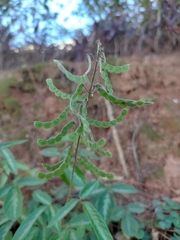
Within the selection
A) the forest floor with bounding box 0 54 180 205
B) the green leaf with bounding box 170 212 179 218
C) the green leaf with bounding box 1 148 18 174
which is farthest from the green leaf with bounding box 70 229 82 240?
the forest floor with bounding box 0 54 180 205

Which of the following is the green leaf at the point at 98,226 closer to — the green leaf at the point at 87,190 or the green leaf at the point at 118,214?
the green leaf at the point at 87,190

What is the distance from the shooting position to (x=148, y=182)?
1.59 meters

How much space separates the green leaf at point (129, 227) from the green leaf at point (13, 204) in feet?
1.40

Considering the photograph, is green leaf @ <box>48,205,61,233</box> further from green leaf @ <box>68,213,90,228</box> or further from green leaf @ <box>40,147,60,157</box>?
green leaf @ <box>40,147,60,157</box>

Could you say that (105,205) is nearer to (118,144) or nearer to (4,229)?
(4,229)

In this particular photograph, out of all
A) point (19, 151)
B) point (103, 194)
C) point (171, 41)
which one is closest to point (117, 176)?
point (103, 194)

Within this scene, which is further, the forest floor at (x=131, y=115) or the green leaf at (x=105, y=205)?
the forest floor at (x=131, y=115)

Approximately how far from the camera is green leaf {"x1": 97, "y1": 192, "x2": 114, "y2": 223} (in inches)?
41.6

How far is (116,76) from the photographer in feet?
6.89

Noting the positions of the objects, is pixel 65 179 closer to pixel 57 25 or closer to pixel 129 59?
pixel 129 59

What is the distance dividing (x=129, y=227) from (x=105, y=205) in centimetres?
14

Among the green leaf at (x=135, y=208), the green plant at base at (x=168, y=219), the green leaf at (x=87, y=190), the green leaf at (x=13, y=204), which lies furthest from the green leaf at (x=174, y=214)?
the green leaf at (x=13, y=204)

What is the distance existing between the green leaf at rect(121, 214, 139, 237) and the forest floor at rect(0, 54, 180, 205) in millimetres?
385

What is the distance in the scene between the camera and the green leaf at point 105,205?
1058 mm
